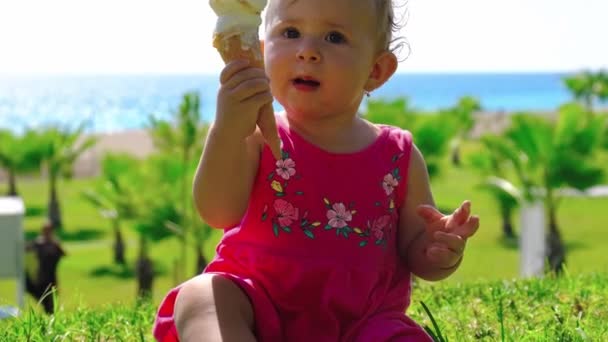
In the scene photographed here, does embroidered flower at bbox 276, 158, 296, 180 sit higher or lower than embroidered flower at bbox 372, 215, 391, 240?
higher

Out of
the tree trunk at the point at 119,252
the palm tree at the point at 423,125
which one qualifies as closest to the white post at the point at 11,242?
the palm tree at the point at 423,125

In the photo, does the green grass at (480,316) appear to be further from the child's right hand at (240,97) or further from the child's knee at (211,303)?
the child's right hand at (240,97)

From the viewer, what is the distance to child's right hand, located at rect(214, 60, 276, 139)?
2.10 m

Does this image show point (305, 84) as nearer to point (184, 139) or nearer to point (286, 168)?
point (286, 168)

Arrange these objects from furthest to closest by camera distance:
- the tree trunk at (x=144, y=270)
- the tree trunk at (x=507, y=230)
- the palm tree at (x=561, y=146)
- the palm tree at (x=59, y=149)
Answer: the tree trunk at (x=507, y=230)
the palm tree at (x=59, y=149)
the tree trunk at (x=144, y=270)
the palm tree at (x=561, y=146)

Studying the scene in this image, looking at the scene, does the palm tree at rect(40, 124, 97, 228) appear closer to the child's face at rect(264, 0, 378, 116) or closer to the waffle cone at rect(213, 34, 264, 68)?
the child's face at rect(264, 0, 378, 116)

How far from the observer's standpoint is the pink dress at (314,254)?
2346mm

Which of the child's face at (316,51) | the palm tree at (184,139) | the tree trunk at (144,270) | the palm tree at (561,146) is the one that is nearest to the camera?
the child's face at (316,51)

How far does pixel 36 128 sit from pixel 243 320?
2870cm

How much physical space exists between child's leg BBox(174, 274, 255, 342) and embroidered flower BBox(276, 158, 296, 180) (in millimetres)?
330

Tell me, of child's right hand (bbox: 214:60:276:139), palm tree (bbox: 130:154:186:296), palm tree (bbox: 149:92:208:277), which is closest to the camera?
child's right hand (bbox: 214:60:276:139)

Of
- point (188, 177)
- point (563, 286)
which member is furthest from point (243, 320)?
point (188, 177)

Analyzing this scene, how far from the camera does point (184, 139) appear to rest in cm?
1647

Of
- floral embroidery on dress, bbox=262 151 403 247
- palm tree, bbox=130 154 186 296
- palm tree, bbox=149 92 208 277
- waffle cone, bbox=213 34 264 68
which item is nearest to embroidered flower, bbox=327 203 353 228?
floral embroidery on dress, bbox=262 151 403 247
